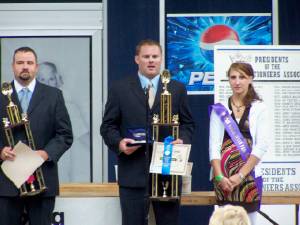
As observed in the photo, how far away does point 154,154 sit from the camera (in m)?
5.64

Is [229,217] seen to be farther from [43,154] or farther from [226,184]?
[43,154]

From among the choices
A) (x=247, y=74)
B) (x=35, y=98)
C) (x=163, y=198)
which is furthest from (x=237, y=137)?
(x=35, y=98)

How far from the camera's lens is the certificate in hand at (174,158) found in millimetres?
5648

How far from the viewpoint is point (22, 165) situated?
221 inches

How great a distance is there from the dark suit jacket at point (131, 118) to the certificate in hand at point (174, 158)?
0.44 feet

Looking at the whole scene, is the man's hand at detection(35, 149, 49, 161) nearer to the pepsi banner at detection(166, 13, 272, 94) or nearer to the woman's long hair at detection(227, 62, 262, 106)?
the woman's long hair at detection(227, 62, 262, 106)

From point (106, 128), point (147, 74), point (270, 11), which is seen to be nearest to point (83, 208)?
point (106, 128)

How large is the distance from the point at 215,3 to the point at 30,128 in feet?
11.4

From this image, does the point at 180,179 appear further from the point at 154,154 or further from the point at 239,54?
the point at 239,54

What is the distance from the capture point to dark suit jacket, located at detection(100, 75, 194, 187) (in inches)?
228

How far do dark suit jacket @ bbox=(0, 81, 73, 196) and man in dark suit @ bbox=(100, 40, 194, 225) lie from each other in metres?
0.35

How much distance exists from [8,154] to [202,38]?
11.6 feet

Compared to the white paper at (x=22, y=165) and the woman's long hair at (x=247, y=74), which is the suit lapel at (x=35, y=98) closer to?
the white paper at (x=22, y=165)

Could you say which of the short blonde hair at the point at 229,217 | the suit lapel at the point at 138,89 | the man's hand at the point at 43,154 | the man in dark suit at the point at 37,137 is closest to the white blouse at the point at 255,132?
the suit lapel at the point at 138,89
